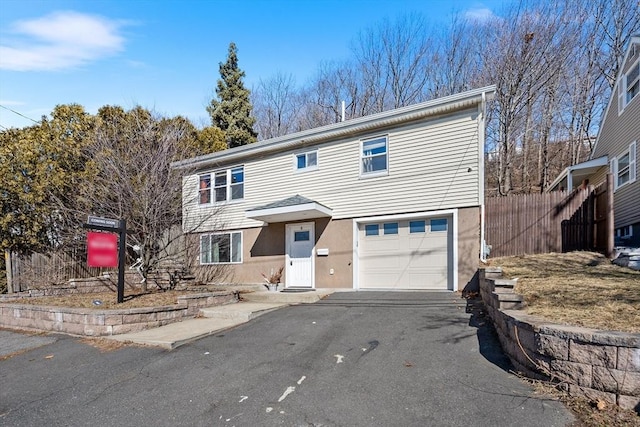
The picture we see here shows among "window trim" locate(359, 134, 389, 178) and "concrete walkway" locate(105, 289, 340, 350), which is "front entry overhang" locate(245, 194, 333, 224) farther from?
"concrete walkway" locate(105, 289, 340, 350)

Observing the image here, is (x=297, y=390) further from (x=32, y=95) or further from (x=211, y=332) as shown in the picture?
(x=32, y=95)

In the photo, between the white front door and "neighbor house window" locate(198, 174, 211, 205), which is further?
"neighbor house window" locate(198, 174, 211, 205)

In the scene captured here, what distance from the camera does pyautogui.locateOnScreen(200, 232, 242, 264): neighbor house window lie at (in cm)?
1305

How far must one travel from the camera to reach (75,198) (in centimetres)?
1202

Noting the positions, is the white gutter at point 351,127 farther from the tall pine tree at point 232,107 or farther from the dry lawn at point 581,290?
the tall pine tree at point 232,107

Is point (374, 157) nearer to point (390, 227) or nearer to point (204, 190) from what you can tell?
point (390, 227)

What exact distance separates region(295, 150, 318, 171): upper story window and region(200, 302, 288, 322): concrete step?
191 inches

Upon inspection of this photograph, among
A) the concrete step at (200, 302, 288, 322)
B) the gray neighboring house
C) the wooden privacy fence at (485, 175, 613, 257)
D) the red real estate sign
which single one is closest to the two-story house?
the wooden privacy fence at (485, 175, 613, 257)

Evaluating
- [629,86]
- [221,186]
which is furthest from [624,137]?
[221,186]

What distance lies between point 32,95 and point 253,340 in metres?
10.4

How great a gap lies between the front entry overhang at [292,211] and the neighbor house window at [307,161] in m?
1.02

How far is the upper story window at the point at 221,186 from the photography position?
13383mm

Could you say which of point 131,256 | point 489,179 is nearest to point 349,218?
point 131,256

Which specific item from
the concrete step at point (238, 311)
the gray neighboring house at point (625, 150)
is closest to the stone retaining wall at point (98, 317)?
the concrete step at point (238, 311)
